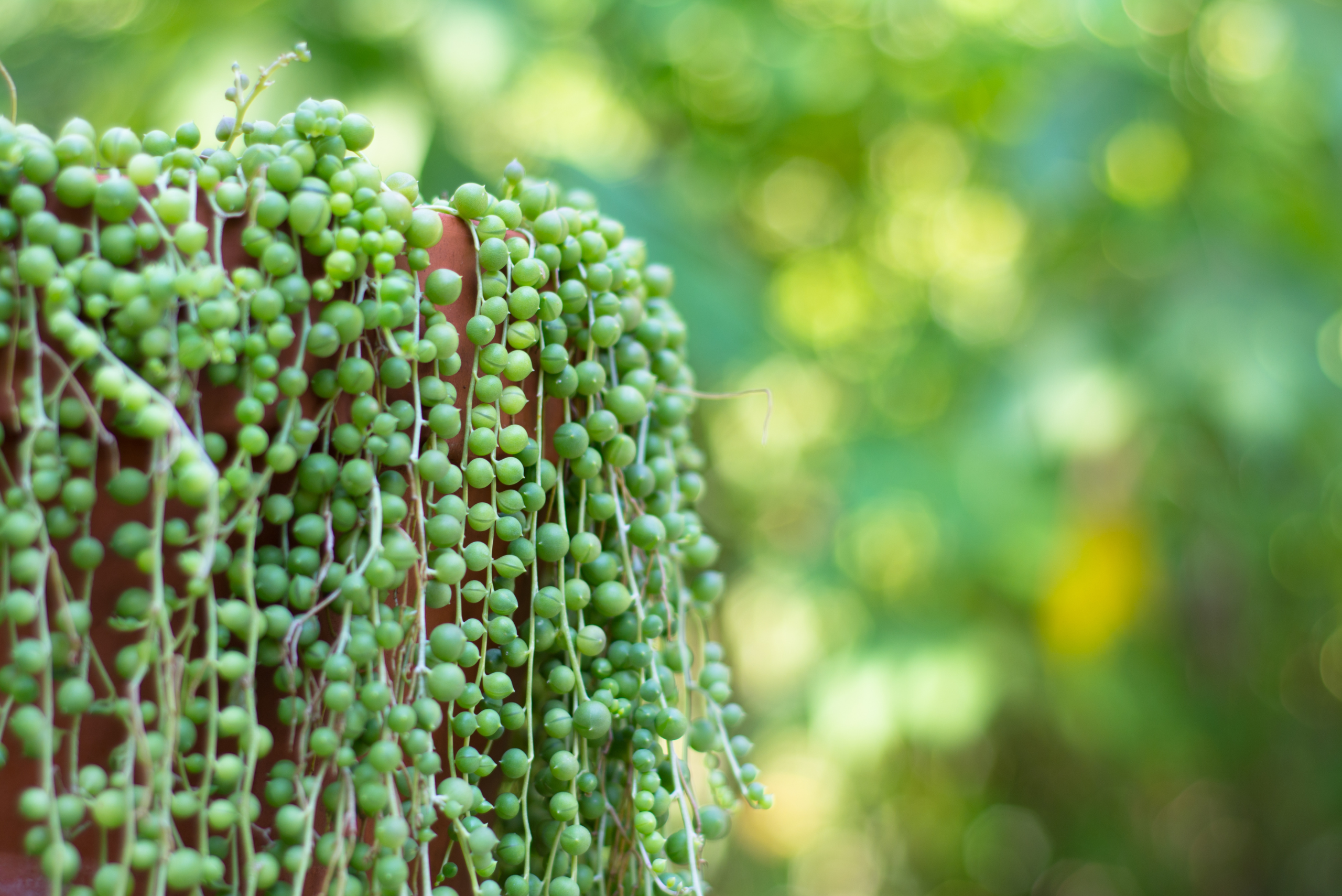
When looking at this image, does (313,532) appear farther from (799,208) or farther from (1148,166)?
(799,208)

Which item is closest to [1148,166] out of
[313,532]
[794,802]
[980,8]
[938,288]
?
[980,8]

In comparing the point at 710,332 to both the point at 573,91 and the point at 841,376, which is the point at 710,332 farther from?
the point at 573,91

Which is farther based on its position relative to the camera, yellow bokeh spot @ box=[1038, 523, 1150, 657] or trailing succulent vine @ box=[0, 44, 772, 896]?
yellow bokeh spot @ box=[1038, 523, 1150, 657]

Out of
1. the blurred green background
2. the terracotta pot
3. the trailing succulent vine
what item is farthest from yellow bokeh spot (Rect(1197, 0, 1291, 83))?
the terracotta pot

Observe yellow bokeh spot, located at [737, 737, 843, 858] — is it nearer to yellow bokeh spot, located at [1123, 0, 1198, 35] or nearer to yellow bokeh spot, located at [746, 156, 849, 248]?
yellow bokeh spot, located at [746, 156, 849, 248]

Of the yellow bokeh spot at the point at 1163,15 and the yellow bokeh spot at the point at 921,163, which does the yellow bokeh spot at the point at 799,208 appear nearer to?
the yellow bokeh spot at the point at 921,163

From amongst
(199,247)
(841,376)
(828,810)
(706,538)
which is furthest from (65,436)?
(828,810)
